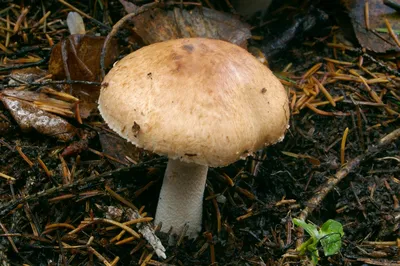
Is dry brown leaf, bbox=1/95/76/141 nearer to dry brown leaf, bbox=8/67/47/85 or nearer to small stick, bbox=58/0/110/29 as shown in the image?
dry brown leaf, bbox=8/67/47/85

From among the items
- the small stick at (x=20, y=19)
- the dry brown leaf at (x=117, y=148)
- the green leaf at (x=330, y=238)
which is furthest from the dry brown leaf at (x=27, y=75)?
the green leaf at (x=330, y=238)

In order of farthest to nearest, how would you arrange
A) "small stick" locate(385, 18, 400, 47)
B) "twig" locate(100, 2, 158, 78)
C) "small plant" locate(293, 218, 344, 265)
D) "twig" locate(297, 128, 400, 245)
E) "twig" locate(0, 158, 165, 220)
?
"small stick" locate(385, 18, 400, 47) → "twig" locate(100, 2, 158, 78) → "twig" locate(297, 128, 400, 245) → "twig" locate(0, 158, 165, 220) → "small plant" locate(293, 218, 344, 265)

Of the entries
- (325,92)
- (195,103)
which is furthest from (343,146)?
(195,103)

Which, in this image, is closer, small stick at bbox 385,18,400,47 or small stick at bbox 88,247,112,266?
small stick at bbox 88,247,112,266

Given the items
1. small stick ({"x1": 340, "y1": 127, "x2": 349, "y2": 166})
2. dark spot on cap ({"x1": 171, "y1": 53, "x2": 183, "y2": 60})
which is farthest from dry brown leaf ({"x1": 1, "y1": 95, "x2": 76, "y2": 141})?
small stick ({"x1": 340, "y1": 127, "x2": 349, "y2": 166})

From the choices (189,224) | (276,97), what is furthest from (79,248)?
(276,97)

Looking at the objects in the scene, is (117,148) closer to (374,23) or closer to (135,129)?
(135,129)
